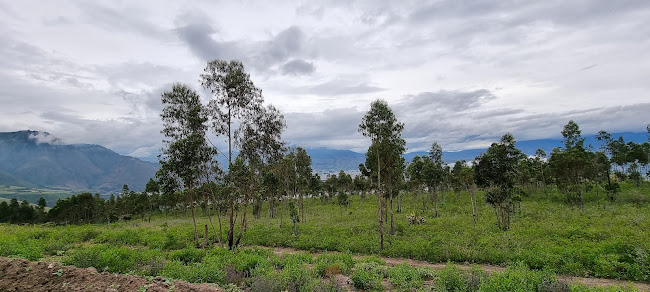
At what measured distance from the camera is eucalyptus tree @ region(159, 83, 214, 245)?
24.0m

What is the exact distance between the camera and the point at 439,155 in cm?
4759

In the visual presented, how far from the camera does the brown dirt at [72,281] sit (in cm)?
926

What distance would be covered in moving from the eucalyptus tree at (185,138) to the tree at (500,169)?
2691 cm

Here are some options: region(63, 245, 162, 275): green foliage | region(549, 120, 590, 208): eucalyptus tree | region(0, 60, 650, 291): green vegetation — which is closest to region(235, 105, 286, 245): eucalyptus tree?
region(0, 60, 650, 291): green vegetation

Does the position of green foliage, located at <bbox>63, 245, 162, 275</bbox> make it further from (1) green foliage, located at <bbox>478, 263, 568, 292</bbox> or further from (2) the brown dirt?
(1) green foliage, located at <bbox>478, 263, 568, 292</bbox>

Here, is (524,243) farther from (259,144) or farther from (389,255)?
(259,144)

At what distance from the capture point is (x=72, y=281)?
9.72 meters

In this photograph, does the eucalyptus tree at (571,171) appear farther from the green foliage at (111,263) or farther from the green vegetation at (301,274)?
the green foliage at (111,263)

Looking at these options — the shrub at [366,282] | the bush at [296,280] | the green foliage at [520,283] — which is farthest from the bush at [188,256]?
the green foliage at [520,283]

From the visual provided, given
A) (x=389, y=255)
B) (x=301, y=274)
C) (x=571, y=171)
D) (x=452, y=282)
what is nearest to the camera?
(x=452, y=282)

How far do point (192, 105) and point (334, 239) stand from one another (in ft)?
56.7

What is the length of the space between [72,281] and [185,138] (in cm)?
1527

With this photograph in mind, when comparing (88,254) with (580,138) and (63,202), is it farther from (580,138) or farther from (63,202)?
(580,138)

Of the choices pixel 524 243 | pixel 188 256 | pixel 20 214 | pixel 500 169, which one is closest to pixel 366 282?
pixel 188 256
